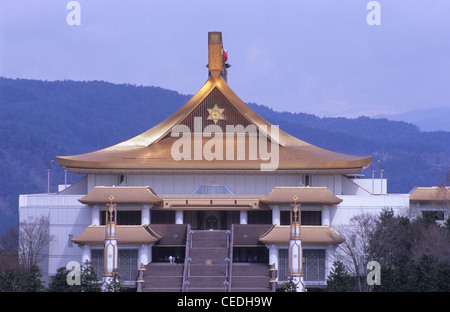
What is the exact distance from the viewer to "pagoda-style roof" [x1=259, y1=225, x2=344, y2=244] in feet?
115

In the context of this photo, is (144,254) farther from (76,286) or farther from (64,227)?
(76,286)

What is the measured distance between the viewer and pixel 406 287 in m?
30.3

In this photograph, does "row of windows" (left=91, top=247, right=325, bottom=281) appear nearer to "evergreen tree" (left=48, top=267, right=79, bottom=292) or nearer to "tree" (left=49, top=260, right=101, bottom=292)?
"tree" (left=49, top=260, right=101, bottom=292)

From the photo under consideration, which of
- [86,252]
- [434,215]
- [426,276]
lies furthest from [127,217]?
[426,276]

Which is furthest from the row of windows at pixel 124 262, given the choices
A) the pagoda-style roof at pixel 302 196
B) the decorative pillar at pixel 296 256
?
the decorative pillar at pixel 296 256

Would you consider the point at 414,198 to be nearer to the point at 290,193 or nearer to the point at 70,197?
the point at 290,193

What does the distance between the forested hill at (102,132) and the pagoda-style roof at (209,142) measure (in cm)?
8296

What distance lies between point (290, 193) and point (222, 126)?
7061mm

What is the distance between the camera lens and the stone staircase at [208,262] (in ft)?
105

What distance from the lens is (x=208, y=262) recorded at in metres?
33.8

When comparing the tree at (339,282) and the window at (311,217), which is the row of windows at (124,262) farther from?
the tree at (339,282)

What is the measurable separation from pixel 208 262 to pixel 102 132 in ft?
474

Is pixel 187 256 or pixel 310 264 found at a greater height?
pixel 187 256
